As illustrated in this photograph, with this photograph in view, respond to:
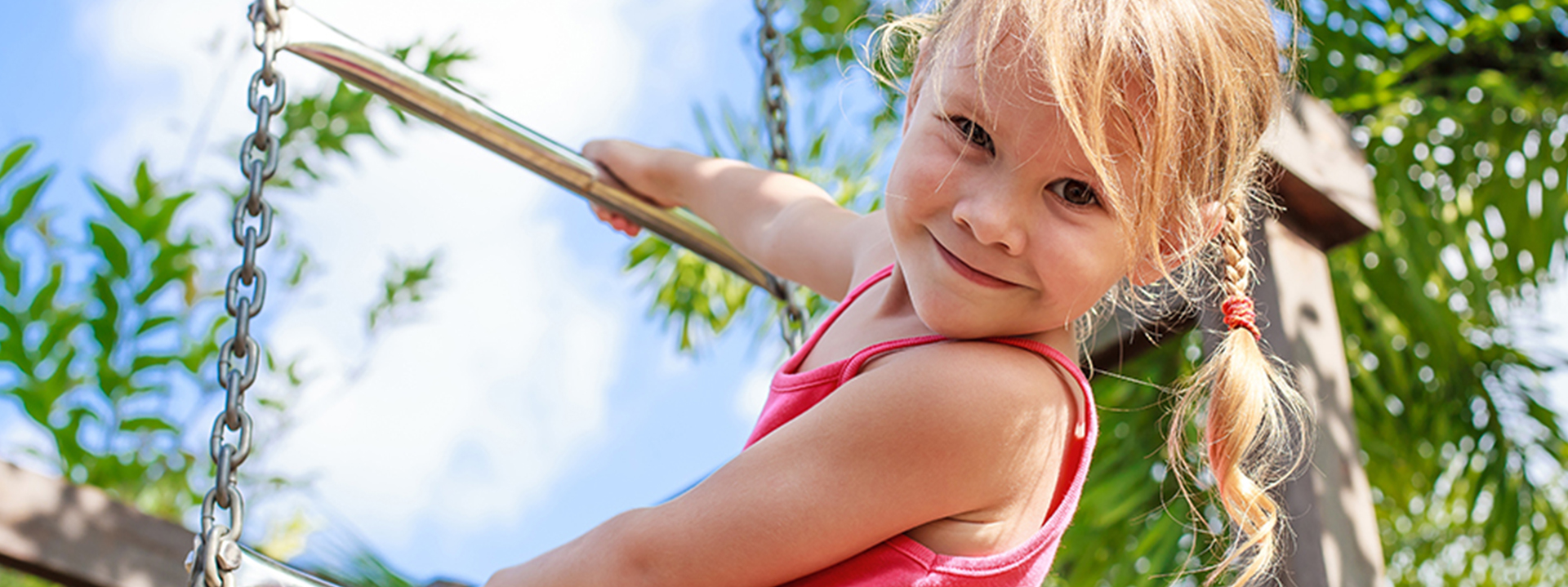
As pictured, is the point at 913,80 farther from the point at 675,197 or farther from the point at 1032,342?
the point at 675,197

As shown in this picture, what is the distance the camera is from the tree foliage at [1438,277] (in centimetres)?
251

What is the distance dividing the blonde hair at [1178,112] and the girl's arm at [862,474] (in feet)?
0.32

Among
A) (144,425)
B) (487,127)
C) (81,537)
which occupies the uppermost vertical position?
(144,425)

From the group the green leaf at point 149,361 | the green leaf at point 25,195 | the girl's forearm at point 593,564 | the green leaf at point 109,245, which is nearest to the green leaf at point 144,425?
the green leaf at point 149,361

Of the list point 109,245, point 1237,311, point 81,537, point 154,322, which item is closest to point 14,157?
point 109,245

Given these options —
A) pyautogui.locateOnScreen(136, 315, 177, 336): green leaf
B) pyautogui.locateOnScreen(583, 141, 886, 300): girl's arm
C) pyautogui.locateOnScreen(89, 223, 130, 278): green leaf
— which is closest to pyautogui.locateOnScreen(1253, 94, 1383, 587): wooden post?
pyautogui.locateOnScreen(583, 141, 886, 300): girl's arm

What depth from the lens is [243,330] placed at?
798 millimetres

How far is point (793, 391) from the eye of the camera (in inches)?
30.3

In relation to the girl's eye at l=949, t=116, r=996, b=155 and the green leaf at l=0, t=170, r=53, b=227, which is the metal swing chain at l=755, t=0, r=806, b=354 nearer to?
the girl's eye at l=949, t=116, r=996, b=155

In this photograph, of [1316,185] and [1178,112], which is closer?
[1178,112]

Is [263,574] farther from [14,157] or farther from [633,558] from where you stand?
[14,157]

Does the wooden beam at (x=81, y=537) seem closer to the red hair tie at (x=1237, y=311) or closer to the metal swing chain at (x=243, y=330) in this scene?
the metal swing chain at (x=243, y=330)

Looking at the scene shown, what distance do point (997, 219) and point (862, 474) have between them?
0.50 feet

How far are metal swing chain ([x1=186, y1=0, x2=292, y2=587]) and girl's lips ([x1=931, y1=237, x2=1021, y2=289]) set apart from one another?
17.8 inches
